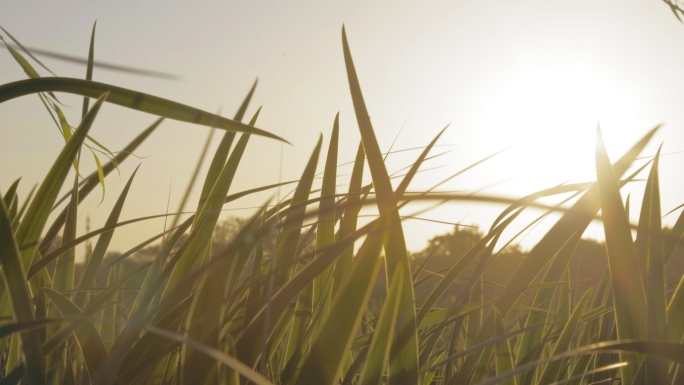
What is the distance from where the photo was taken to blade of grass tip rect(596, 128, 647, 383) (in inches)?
15.9

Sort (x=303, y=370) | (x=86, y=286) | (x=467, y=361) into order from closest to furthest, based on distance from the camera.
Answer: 1. (x=303, y=370)
2. (x=467, y=361)
3. (x=86, y=286)

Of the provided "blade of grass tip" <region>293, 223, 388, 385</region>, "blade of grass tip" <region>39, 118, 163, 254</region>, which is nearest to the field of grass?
"blade of grass tip" <region>293, 223, 388, 385</region>

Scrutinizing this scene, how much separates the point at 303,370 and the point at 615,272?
249 millimetres

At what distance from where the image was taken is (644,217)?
1.51ft

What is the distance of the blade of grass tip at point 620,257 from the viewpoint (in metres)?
0.40

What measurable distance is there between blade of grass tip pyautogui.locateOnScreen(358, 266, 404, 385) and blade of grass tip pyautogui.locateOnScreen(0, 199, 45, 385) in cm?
24

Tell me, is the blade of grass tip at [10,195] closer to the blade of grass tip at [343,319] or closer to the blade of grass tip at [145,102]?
the blade of grass tip at [145,102]

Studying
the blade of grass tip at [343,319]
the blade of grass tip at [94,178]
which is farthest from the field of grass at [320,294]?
the blade of grass tip at [94,178]

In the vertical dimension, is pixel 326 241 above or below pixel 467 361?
above

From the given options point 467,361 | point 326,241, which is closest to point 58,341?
point 326,241

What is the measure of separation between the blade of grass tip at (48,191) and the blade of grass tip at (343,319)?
0.23 metres

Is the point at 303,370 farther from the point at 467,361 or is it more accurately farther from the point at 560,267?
the point at 560,267

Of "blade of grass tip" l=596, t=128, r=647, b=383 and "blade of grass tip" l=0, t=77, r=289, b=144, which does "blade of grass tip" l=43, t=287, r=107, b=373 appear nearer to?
"blade of grass tip" l=0, t=77, r=289, b=144

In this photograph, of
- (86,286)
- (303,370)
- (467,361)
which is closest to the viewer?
(303,370)
